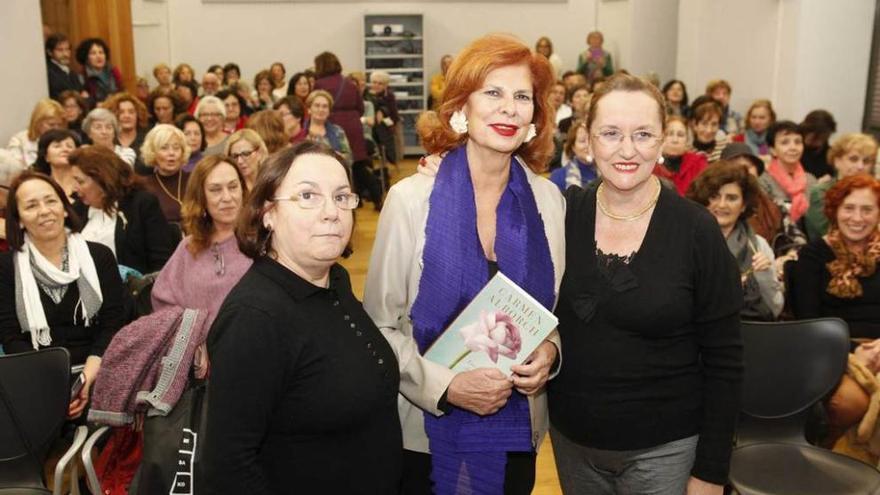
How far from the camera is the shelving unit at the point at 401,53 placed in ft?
51.8

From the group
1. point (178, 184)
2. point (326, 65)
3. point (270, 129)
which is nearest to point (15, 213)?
point (178, 184)

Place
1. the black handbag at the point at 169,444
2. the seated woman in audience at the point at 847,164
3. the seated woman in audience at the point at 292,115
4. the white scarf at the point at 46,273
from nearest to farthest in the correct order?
1. the black handbag at the point at 169,444
2. the white scarf at the point at 46,273
3. the seated woman in audience at the point at 847,164
4. the seated woman in audience at the point at 292,115

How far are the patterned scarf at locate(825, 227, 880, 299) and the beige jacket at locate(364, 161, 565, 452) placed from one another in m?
2.33

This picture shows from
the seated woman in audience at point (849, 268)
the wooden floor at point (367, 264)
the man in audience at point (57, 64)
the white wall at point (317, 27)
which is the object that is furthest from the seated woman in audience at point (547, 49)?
the seated woman in audience at point (849, 268)

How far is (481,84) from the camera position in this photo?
2145mm

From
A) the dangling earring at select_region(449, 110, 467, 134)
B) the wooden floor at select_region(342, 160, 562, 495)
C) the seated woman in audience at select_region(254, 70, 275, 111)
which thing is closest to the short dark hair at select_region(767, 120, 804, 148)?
the wooden floor at select_region(342, 160, 562, 495)

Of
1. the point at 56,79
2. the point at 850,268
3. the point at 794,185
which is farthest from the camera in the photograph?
the point at 56,79

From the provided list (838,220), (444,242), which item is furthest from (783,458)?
(444,242)

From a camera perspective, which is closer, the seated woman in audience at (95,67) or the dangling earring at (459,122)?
the dangling earring at (459,122)

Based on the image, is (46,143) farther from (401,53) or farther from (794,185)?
(401,53)

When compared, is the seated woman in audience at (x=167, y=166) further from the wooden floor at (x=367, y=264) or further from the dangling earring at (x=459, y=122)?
the dangling earring at (x=459, y=122)

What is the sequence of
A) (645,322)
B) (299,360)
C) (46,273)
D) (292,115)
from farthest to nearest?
(292,115) < (46,273) < (645,322) < (299,360)

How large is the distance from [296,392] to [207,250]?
199cm

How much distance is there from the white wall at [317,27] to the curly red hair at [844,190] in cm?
1223
